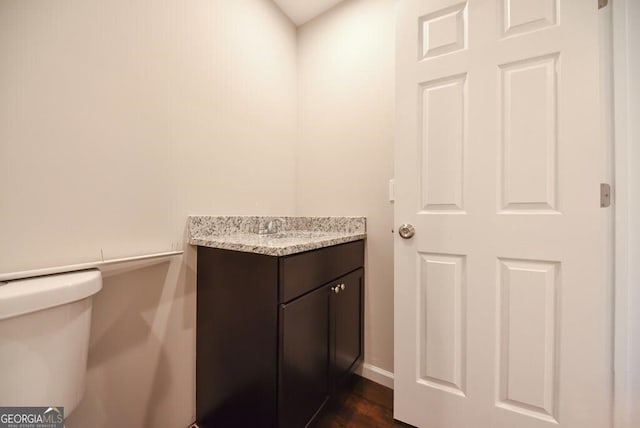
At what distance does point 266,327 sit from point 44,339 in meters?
0.58

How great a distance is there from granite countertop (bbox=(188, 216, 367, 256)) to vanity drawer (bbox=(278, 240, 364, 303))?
3 cm

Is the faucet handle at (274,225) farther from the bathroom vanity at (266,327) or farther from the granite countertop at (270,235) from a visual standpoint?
the bathroom vanity at (266,327)

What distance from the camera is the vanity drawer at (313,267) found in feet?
3.00

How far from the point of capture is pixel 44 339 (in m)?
0.64

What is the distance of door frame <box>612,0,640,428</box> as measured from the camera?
2.99 ft

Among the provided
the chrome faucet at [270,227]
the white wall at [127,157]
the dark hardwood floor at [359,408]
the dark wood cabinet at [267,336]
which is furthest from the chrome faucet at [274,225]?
the dark hardwood floor at [359,408]

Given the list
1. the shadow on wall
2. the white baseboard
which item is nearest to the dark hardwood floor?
the white baseboard

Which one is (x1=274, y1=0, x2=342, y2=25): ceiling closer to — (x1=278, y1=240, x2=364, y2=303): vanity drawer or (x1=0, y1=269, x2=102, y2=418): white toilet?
(x1=278, y1=240, x2=364, y2=303): vanity drawer

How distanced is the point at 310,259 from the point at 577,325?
100cm

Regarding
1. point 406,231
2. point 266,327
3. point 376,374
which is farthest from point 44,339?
point 376,374

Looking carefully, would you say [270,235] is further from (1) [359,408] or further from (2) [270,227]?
(1) [359,408]

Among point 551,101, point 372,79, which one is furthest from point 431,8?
point 551,101

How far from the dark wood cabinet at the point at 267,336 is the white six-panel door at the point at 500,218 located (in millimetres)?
376

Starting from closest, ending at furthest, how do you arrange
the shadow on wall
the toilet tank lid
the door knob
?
the toilet tank lid < the shadow on wall < the door knob
